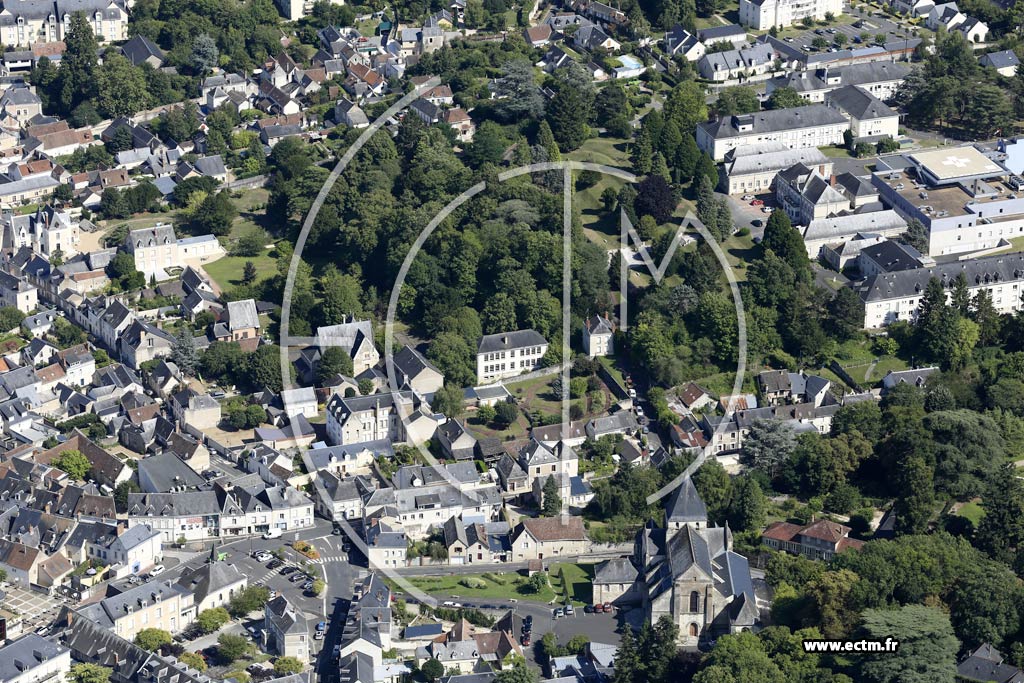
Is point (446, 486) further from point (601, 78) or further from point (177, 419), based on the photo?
point (601, 78)

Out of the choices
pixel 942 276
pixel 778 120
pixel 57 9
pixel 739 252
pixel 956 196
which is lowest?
pixel 739 252

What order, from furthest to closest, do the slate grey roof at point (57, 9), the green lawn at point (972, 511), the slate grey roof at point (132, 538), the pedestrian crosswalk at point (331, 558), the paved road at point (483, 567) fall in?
the slate grey roof at point (57, 9) → the green lawn at point (972, 511) → the pedestrian crosswalk at point (331, 558) → the paved road at point (483, 567) → the slate grey roof at point (132, 538)

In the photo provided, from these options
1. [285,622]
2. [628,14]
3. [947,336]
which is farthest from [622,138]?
[285,622]

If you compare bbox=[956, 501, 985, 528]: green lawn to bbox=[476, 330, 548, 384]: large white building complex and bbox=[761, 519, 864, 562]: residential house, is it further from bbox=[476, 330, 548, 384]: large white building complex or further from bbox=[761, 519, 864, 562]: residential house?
bbox=[476, 330, 548, 384]: large white building complex

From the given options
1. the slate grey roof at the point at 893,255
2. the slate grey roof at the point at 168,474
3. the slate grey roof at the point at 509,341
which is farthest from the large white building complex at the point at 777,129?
the slate grey roof at the point at 168,474

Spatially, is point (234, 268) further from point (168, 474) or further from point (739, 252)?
point (739, 252)

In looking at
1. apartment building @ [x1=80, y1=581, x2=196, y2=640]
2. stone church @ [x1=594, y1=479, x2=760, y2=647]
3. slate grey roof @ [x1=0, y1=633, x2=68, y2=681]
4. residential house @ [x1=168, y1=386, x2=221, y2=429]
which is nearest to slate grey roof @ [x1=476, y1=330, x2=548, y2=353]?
residential house @ [x1=168, y1=386, x2=221, y2=429]

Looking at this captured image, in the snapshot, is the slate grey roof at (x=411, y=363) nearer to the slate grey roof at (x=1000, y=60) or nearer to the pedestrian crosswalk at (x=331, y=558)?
the pedestrian crosswalk at (x=331, y=558)

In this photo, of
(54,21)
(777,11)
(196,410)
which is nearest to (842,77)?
(777,11)
